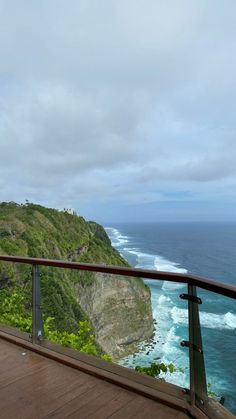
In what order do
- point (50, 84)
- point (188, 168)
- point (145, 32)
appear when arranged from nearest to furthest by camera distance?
point (145, 32), point (50, 84), point (188, 168)

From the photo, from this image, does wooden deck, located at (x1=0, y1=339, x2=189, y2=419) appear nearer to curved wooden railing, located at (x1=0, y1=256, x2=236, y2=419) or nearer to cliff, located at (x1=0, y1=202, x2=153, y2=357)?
curved wooden railing, located at (x1=0, y1=256, x2=236, y2=419)

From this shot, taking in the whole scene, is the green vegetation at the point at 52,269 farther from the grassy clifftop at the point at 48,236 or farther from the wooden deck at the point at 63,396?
the wooden deck at the point at 63,396

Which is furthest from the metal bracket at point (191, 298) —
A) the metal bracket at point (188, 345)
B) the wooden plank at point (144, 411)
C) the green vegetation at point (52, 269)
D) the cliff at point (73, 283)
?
the green vegetation at point (52, 269)

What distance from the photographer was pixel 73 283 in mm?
4359

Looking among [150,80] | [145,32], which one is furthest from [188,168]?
[145,32]

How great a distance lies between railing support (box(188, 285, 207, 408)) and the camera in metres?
2.00

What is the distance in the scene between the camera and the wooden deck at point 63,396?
2.04 m

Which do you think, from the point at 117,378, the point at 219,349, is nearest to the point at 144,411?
the point at 117,378

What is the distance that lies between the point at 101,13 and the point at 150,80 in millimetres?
6964

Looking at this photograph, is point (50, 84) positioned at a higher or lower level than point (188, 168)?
lower

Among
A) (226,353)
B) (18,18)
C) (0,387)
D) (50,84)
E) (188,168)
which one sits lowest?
(0,387)

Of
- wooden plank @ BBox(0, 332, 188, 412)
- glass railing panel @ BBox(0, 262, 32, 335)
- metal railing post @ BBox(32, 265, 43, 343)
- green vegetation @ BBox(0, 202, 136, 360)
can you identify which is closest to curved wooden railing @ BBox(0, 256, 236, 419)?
wooden plank @ BBox(0, 332, 188, 412)

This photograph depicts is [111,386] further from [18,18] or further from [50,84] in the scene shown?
[50,84]

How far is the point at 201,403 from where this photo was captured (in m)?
2.00
